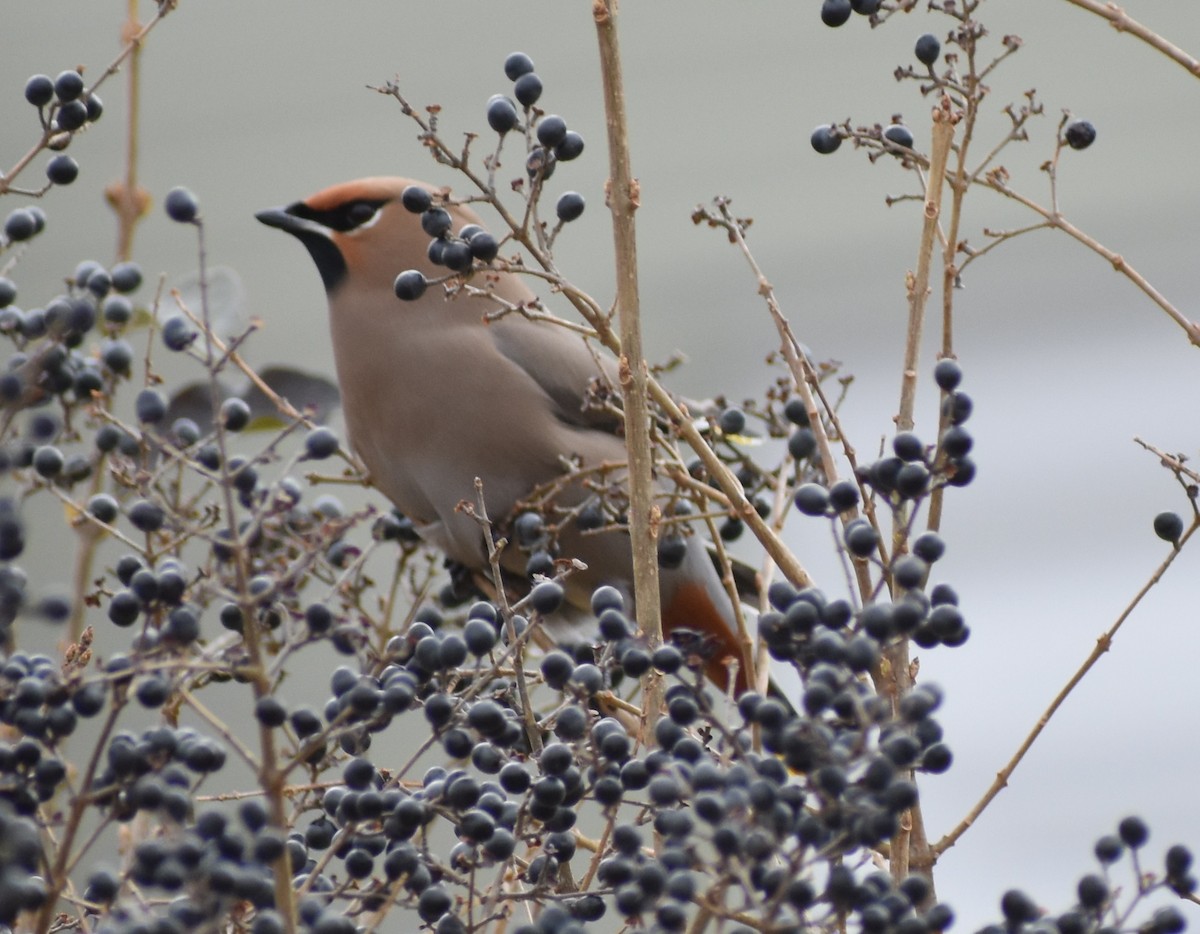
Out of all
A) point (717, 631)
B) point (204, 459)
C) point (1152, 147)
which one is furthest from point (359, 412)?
point (1152, 147)

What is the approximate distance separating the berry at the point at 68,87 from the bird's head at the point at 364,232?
81 centimetres

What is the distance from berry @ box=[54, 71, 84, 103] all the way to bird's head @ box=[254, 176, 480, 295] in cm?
81

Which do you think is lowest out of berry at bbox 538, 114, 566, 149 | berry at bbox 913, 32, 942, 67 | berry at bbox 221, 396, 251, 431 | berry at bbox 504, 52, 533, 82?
berry at bbox 221, 396, 251, 431

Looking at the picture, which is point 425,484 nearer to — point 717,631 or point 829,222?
point 717,631

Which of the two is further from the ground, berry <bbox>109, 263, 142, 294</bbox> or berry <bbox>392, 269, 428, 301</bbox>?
berry <bbox>392, 269, 428, 301</bbox>

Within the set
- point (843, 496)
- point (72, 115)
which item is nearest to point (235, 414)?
point (72, 115)

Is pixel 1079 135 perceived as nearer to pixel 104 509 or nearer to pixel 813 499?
pixel 813 499

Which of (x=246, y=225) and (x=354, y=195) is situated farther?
(x=246, y=225)

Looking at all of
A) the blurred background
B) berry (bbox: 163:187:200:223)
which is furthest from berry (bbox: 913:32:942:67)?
the blurred background

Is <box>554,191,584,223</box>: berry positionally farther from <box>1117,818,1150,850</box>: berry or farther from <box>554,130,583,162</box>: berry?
<box>1117,818,1150,850</box>: berry

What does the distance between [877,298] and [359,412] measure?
6.77ft

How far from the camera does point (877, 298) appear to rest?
11.9 feet

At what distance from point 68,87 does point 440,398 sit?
0.86 meters

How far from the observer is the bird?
67.0 inches
